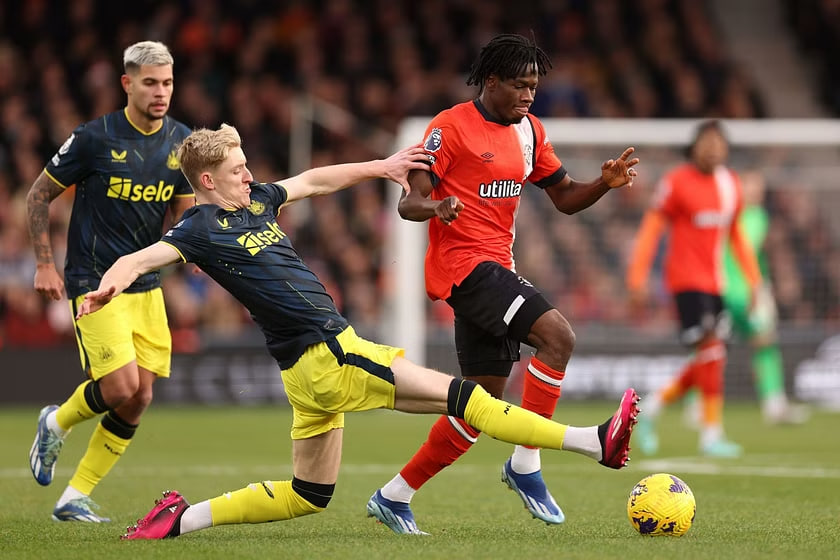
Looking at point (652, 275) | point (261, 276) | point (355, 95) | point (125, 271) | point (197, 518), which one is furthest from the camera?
point (355, 95)

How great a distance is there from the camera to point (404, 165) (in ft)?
20.8

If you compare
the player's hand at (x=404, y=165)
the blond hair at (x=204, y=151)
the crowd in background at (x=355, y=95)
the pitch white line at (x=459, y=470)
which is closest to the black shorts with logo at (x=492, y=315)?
the player's hand at (x=404, y=165)

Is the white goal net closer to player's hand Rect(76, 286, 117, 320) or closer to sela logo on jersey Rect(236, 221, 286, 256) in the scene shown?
sela logo on jersey Rect(236, 221, 286, 256)

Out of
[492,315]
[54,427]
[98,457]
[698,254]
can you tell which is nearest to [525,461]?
[492,315]

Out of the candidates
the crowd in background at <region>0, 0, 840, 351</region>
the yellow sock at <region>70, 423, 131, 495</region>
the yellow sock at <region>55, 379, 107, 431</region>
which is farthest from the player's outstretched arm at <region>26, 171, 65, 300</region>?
the crowd in background at <region>0, 0, 840, 351</region>

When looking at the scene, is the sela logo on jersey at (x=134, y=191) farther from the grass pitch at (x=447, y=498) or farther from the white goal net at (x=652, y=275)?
the white goal net at (x=652, y=275)

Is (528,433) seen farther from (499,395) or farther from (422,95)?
(422,95)

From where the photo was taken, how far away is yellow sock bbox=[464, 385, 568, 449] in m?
5.54

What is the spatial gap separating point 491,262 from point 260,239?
1.23 m

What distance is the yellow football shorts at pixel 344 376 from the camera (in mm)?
5633

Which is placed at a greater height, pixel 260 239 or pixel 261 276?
pixel 260 239

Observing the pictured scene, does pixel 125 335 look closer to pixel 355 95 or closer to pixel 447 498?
pixel 447 498

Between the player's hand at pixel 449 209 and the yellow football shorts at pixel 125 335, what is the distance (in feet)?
7.03

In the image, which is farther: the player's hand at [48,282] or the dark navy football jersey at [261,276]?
the player's hand at [48,282]
